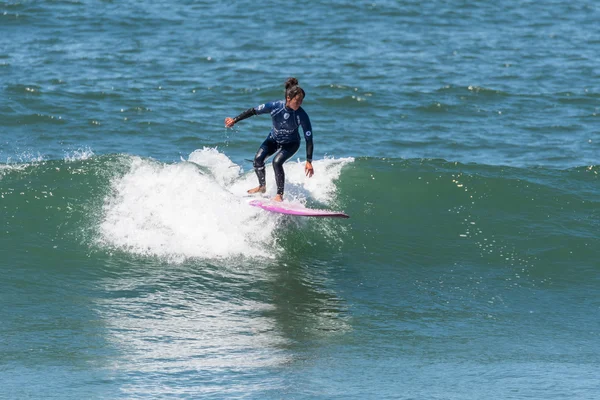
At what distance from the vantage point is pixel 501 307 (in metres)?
11.5

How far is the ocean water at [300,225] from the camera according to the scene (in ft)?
31.1

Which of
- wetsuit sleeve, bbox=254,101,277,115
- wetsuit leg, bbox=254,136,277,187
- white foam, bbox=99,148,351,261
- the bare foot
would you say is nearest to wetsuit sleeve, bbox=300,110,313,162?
wetsuit sleeve, bbox=254,101,277,115

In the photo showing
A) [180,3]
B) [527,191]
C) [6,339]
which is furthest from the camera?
[180,3]

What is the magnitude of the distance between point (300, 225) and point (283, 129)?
1.68 m

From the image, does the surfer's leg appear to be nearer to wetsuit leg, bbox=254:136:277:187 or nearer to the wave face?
wetsuit leg, bbox=254:136:277:187

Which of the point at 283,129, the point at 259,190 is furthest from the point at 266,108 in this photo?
the point at 259,190

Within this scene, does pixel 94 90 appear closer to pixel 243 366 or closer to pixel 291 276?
pixel 291 276

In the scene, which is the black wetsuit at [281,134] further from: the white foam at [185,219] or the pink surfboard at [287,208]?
the white foam at [185,219]

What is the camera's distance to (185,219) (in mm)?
12906

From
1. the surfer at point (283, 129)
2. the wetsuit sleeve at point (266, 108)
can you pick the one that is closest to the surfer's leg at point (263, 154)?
the surfer at point (283, 129)

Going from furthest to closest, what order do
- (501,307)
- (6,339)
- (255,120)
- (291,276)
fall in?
(255,120)
(291,276)
(501,307)
(6,339)

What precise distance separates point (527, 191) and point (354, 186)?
2.83 m

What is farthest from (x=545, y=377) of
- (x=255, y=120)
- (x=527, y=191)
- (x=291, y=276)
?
(x=255, y=120)

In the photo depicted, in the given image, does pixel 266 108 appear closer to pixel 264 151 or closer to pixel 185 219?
pixel 264 151
